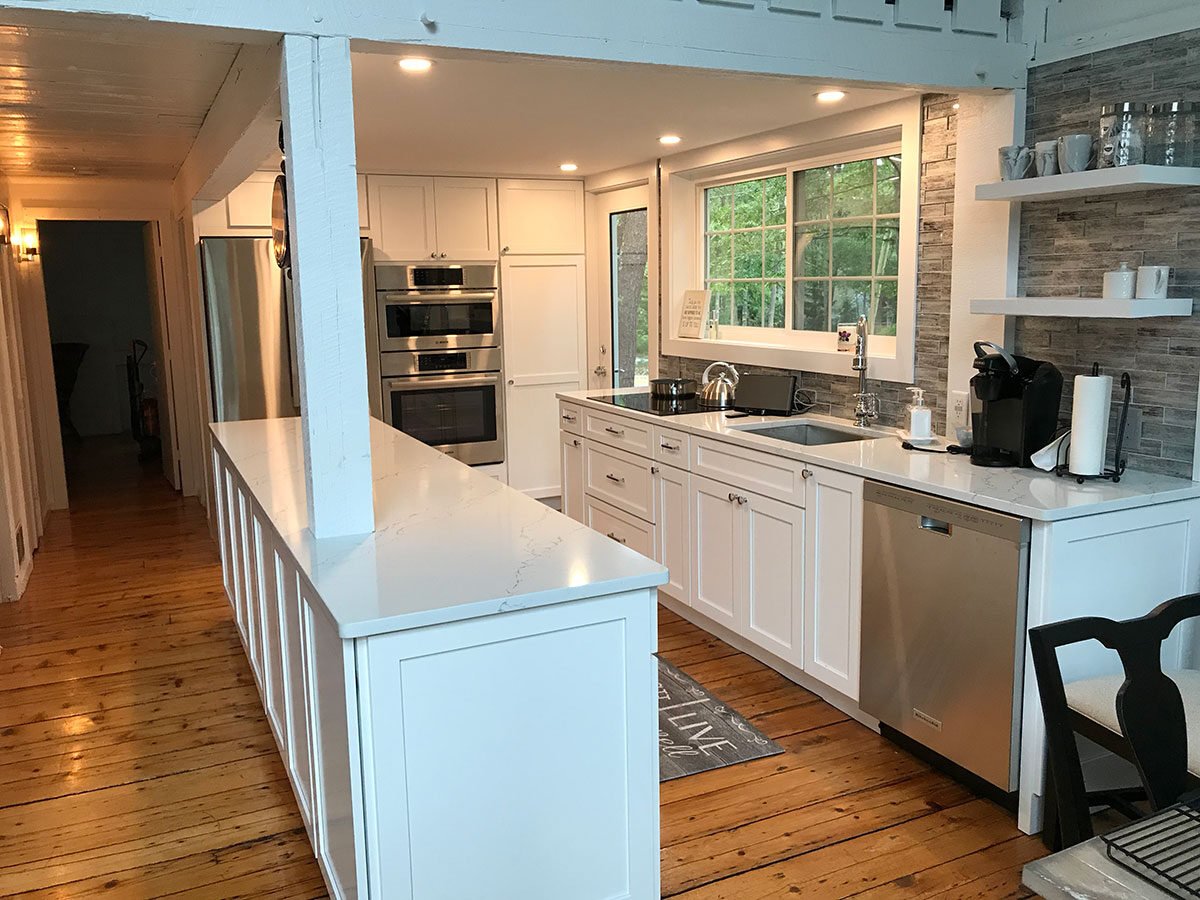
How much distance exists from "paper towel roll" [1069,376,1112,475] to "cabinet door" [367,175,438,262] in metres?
4.04

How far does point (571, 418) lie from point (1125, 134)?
2.95 meters

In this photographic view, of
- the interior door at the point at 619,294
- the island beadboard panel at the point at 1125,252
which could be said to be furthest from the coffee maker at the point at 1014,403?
the interior door at the point at 619,294

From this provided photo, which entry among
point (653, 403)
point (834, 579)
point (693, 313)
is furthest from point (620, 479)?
point (834, 579)

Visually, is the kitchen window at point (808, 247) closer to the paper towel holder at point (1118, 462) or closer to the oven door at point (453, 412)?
the paper towel holder at point (1118, 462)

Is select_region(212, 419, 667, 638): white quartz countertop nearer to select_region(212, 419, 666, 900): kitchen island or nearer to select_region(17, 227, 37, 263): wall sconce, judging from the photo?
select_region(212, 419, 666, 900): kitchen island

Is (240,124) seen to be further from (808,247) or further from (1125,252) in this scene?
(1125,252)

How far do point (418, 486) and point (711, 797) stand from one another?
4.14ft

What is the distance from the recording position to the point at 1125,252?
2.77 m

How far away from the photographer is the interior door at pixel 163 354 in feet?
21.8

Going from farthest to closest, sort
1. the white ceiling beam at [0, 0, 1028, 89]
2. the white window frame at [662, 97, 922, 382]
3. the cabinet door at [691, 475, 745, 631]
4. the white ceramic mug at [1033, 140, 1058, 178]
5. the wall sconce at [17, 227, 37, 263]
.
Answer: the wall sconce at [17, 227, 37, 263] < the cabinet door at [691, 475, 745, 631] < the white window frame at [662, 97, 922, 382] < the white ceramic mug at [1033, 140, 1058, 178] < the white ceiling beam at [0, 0, 1028, 89]

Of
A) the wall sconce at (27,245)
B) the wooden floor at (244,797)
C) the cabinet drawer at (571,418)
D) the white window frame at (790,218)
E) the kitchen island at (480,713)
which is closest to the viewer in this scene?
the kitchen island at (480,713)

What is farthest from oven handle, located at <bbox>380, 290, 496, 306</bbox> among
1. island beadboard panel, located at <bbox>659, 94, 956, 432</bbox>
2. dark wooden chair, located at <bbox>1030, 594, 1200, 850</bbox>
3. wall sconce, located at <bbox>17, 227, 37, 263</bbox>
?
dark wooden chair, located at <bbox>1030, 594, 1200, 850</bbox>

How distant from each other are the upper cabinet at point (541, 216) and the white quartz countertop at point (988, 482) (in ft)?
9.64

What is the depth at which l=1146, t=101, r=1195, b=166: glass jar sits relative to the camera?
2533 millimetres
